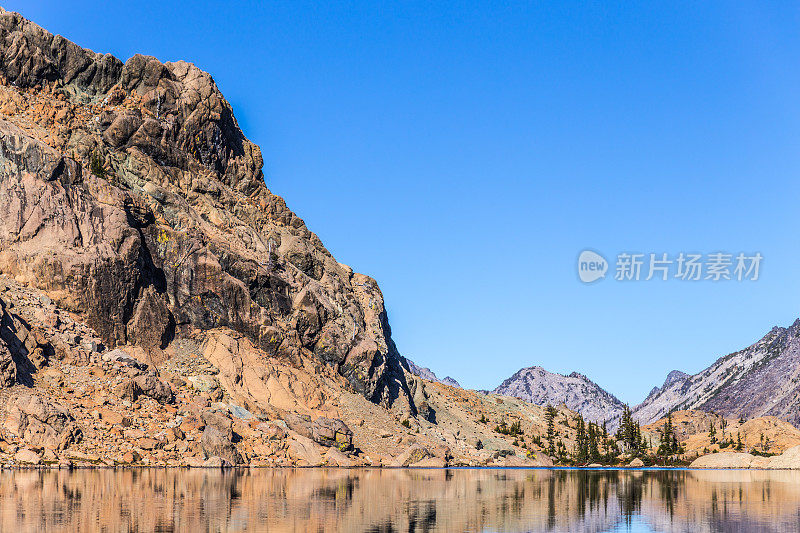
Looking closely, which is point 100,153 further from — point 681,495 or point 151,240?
point 681,495

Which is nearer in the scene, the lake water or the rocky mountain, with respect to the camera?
the lake water

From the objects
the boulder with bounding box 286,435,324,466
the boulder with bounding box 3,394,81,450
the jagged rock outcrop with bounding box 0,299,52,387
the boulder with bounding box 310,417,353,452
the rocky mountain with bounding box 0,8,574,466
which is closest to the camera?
the boulder with bounding box 3,394,81,450

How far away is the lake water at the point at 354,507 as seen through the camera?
5388 cm

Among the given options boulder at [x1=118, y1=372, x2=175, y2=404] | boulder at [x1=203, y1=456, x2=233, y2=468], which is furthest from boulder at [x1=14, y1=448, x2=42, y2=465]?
boulder at [x1=203, y1=456, x2=233, y2=468]

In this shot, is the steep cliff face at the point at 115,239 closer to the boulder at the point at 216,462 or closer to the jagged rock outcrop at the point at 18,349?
the jagged rock outcrop at the point at 18,349

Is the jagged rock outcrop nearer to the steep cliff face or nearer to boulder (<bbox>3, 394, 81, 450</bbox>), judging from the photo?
boulder (<bbox>3, 394, 81, 450</bbox>)

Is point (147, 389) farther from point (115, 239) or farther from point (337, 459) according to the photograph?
point (115, 239)

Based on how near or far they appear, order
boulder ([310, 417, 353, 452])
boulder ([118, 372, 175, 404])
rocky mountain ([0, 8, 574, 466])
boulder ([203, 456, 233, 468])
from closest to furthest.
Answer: boulder ([203, 456, 233, 468])
rocky mountain ([0, 8, 574, 466])
boulder ([118, 372, 175, 404])
boulder ([310, 417, 353, 452])

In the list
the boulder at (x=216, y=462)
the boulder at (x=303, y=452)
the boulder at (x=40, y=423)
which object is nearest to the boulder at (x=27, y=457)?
the boulder at (x=40, y=423)

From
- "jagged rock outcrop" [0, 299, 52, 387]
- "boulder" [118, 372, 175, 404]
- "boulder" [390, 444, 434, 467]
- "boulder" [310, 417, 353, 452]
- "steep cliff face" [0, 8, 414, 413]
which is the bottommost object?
"boulder" [390, 444, 434, 467]

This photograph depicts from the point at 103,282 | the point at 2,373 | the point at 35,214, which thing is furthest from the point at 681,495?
the point at 35,214

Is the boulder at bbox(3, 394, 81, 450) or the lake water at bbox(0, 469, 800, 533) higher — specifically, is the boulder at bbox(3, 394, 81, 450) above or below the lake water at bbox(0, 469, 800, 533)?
above

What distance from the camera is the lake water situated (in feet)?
177

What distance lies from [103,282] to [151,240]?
20976 millimetres
